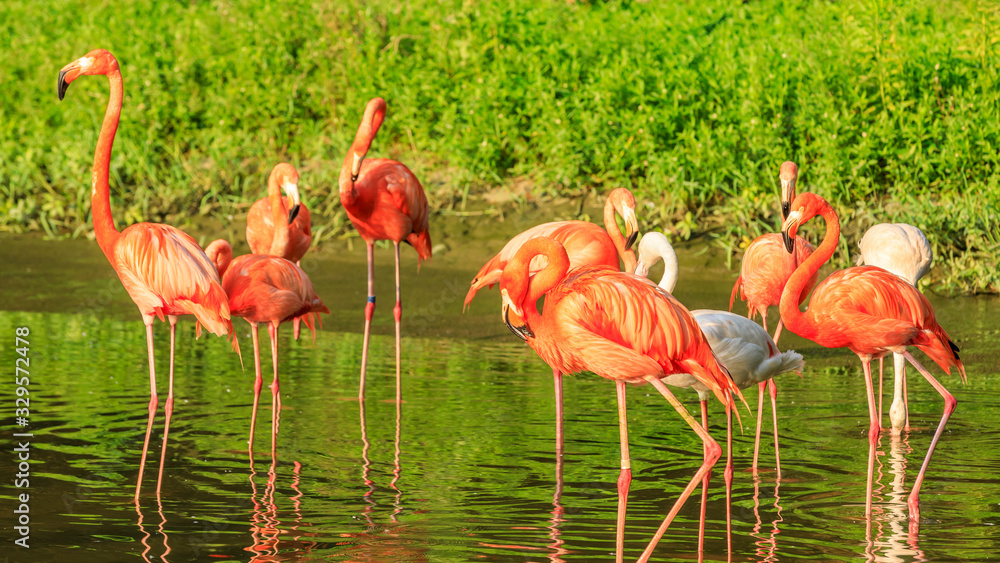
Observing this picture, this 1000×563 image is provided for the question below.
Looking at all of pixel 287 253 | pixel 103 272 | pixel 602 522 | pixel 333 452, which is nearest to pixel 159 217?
pixel 103 272

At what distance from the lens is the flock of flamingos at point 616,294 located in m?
3.80

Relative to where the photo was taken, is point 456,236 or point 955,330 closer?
point 955,330

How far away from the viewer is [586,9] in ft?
37.7

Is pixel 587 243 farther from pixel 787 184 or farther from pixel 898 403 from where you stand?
pixel 898 403

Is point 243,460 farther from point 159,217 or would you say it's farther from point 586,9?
point 586,9

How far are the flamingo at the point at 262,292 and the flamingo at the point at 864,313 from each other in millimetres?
2205

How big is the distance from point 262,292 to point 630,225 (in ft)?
5.33

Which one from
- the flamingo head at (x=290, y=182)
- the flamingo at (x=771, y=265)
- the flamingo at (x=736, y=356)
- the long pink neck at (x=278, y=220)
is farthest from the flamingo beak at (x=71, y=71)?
the flamingo at (x=771, y=265)

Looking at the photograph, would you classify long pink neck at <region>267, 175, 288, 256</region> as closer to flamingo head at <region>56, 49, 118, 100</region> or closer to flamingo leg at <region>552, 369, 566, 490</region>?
flamingo head at <region>56, 49, 118, 100</region>

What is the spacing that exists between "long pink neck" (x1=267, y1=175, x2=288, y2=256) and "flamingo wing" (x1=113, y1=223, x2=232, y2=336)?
4.26 ft

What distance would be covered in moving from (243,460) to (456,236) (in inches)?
188

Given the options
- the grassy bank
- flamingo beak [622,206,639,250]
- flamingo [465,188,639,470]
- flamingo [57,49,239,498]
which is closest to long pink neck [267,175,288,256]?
flamingo [465,188,639,470]

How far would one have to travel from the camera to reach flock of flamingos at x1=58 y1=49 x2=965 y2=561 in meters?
3.80

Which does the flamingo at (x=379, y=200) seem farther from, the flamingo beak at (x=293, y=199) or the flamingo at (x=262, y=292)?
the flamingo at (x=262, y=292)
